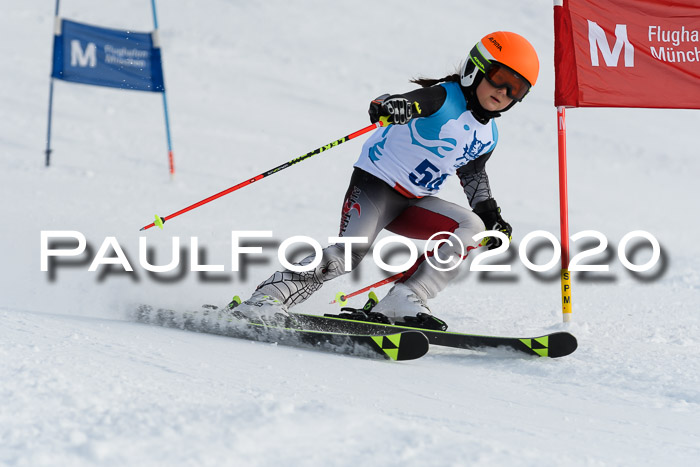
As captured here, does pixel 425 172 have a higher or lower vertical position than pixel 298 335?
higher

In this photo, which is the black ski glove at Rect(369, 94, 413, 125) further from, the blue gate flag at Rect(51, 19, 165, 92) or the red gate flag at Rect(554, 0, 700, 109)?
the blue gate flag at Rect(51, 19, 165, 92)

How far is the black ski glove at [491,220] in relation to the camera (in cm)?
437

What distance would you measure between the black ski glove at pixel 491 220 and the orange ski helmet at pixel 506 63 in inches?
27.8

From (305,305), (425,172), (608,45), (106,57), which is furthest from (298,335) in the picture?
(106,57)

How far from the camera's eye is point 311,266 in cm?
421

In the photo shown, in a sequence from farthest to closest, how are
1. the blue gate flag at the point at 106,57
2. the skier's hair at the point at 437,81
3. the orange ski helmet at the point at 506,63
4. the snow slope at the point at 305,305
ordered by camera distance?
the blue gate flag at the point at 106,57
the skier's hair at the point at 437,81
the orange ski helmet at the point at 506,63
the snow slope at the point at 305,305

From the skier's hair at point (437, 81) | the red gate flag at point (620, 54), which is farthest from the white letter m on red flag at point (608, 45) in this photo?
the skier's hair at point (437, 81)

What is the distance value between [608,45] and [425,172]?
1.56 m

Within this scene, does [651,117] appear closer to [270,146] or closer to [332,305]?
[270,146]

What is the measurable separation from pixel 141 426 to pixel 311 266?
7.06ft

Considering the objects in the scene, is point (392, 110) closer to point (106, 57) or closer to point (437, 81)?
point (437, 81)

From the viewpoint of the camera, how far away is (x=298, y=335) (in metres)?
3.79

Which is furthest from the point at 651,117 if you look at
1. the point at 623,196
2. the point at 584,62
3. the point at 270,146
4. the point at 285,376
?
the point at 285,376

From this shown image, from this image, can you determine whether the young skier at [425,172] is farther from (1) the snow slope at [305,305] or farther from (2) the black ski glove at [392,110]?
(1) the snow slope at [305,305]
